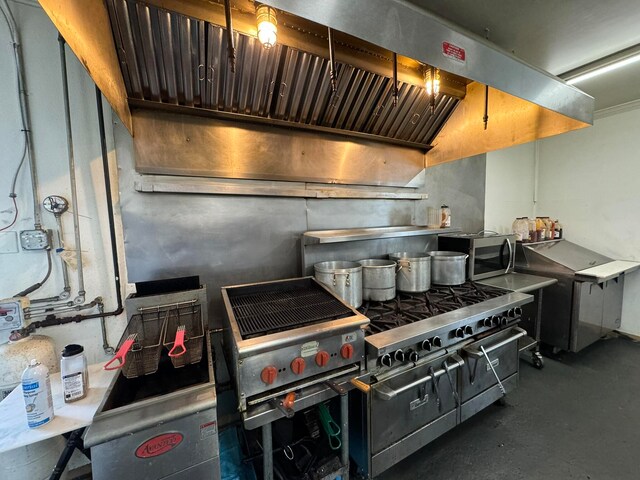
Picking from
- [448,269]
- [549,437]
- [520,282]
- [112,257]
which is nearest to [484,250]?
[520,282]

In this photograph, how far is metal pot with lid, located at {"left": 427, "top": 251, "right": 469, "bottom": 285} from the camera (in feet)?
6.01

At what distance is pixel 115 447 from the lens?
0.68 m

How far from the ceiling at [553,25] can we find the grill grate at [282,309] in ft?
4.82

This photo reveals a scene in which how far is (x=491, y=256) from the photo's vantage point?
89.0 inches

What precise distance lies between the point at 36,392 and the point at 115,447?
0.39m

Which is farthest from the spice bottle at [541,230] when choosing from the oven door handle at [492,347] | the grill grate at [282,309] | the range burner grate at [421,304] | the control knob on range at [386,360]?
the grill grate at [282,309]

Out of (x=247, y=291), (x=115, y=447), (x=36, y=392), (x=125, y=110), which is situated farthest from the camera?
(x=247, y=291)

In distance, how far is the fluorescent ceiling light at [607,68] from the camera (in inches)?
65.8

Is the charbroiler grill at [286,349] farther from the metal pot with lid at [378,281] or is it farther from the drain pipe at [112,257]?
the drain pipe at [112,257]

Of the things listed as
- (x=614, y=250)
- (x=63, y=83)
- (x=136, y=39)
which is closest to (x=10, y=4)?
(x=63, y=83)

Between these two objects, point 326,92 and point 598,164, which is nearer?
point 326,92

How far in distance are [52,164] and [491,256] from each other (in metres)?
3.03

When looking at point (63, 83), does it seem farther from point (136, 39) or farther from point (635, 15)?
point (635, 15)

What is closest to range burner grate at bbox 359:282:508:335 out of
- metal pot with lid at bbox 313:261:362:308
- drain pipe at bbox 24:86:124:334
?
metal pot with lid at bbox 313:261:362:308
